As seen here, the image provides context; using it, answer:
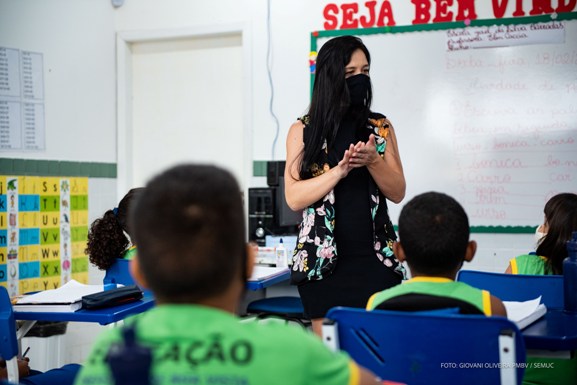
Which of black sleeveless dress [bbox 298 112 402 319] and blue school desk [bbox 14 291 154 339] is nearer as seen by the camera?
black sleeveless dress [bbox 298 112 402 319]

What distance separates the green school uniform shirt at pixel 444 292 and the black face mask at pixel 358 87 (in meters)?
0.82

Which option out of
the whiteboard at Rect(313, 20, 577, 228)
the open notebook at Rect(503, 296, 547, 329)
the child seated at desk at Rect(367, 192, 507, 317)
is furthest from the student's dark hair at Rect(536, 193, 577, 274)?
the whiteboard at Rect(313, 20, 577, 228)

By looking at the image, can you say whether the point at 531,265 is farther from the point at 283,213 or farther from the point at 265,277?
the point at 283,213

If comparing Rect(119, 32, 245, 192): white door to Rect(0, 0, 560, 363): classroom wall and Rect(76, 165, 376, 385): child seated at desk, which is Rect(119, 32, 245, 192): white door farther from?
Rect(76, 165, 376, 385): child seated at desk

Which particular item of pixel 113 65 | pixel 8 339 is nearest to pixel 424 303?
pixel 8 339

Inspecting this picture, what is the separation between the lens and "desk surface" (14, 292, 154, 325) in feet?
7.23

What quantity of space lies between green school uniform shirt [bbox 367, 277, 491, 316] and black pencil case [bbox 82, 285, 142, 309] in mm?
1080

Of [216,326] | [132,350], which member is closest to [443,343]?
[216,326]

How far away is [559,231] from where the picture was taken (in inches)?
99.7

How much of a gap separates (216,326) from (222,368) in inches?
2.1

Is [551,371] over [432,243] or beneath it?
beneath

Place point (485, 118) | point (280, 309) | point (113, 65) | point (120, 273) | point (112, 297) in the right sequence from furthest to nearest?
1. point (113, 65)
2. point (485, 118)
3. point (280, 309)
4. point (120, 273)
5. point (112, 297)

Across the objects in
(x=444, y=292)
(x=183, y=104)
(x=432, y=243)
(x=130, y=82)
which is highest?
(x=130, y=82)

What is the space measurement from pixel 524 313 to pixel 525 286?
1.65 ft
